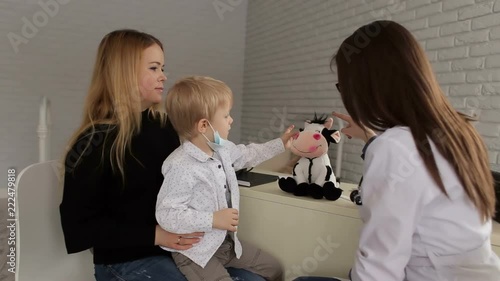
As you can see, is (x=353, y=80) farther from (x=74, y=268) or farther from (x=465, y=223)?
(x=74, y=268)

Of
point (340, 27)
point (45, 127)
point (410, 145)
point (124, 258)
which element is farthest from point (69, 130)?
point (410, 145)

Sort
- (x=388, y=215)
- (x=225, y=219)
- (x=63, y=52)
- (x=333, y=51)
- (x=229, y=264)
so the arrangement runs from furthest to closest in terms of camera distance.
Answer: (x=63, y=52), (x=333, y=51), (x=229, y=264), (x=225, y=219), (x=388, y=215)

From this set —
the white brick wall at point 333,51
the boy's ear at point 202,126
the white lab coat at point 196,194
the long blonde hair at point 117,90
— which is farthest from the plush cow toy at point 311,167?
the white brick wall at point 333,51

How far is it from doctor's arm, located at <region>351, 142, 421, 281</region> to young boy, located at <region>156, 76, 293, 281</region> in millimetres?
403

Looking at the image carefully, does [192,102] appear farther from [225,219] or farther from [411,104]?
[411,104]

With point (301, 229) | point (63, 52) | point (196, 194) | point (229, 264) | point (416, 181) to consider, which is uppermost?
point (63, 52)

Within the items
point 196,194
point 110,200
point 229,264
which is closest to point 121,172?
point 110,200

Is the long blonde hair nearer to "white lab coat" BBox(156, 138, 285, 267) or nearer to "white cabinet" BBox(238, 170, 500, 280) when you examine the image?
"white lab coat" BBox(156, 138, 285, 267)

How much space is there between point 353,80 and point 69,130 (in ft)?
11.2

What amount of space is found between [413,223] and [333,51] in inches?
93.8

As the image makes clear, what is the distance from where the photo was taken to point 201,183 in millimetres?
1059

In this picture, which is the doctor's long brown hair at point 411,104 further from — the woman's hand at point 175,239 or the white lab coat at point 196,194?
the woman's hand at point 175,239

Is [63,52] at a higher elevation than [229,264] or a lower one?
higher

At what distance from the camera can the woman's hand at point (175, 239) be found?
1.04 m
